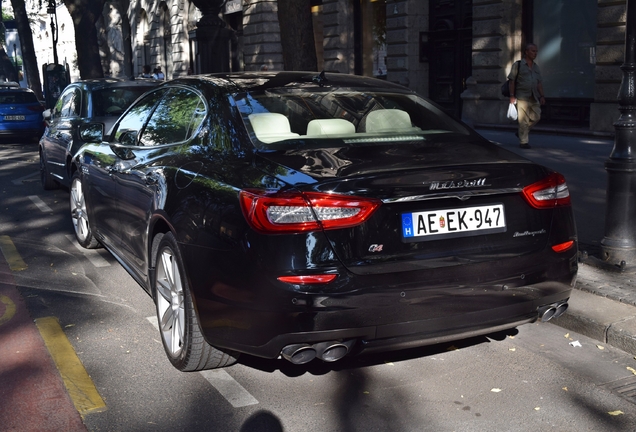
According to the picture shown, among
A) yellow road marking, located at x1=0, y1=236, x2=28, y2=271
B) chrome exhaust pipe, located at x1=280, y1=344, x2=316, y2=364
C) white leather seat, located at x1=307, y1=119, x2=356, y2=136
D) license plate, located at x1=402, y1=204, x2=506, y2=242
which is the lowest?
yellow road marking, located at x1=0, y1=236, x2=28, y2=271

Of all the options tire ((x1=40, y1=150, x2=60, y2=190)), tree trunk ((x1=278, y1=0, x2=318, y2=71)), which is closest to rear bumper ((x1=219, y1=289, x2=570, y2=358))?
tree trunk ((x1=278, y1=0, x2=318, y2=71))

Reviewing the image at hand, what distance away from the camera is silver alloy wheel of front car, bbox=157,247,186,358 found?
14.4ft

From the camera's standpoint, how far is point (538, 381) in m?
4.30

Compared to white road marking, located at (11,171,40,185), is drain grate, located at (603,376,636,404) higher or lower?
lower

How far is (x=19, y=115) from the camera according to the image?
73.3 ft

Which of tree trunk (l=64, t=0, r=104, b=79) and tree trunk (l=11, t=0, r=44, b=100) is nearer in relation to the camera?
tree trunk (l=64, t=0, r=104, b=79)

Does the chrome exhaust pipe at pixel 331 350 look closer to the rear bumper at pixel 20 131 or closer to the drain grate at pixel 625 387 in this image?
the drain grate at pixel 625 387

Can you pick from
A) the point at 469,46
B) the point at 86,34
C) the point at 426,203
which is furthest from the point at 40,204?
the point at 86,34

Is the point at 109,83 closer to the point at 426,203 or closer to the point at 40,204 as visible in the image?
the point at 40,204

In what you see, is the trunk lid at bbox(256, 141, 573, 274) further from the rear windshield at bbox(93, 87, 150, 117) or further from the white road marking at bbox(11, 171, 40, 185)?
the white road marking at bbox(11, 171, 40, 185)

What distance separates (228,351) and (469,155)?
1599 mm

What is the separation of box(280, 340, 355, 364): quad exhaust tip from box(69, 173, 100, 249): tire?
4.18 m

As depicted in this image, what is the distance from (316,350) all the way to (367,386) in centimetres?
65

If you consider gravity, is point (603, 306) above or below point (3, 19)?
below
